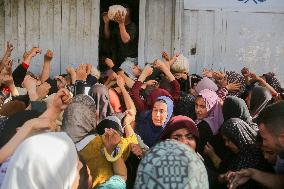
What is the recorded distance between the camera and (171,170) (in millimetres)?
2068

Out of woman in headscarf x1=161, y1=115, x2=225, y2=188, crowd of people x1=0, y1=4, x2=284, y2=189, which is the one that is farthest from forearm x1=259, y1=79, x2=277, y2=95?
woman in headscarf x1=161, y1=115, x2=225, y2=188

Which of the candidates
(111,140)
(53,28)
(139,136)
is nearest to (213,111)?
(139,136)

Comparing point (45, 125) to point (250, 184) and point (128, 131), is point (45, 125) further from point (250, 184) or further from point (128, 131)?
point (250, 184)

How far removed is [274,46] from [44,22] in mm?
3749

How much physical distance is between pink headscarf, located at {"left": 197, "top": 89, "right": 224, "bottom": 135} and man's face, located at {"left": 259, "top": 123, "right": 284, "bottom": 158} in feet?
4.91

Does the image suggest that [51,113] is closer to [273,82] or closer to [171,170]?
[171,170]

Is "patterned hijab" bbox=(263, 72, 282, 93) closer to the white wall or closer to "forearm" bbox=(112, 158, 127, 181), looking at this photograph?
the white wall

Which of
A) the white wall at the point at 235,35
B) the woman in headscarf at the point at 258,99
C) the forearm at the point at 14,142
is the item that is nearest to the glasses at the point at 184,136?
the forearm at the point at 14,142

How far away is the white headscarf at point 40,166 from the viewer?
2293 millimetres

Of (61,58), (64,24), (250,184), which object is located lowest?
(250,184)

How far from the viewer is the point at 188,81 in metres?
6.68

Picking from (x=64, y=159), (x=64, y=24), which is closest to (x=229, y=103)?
(x=64, y=159)

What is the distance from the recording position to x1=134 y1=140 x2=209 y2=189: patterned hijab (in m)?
2.06

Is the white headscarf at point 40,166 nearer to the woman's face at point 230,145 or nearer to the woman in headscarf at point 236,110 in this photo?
the woman's face at point 230,145
